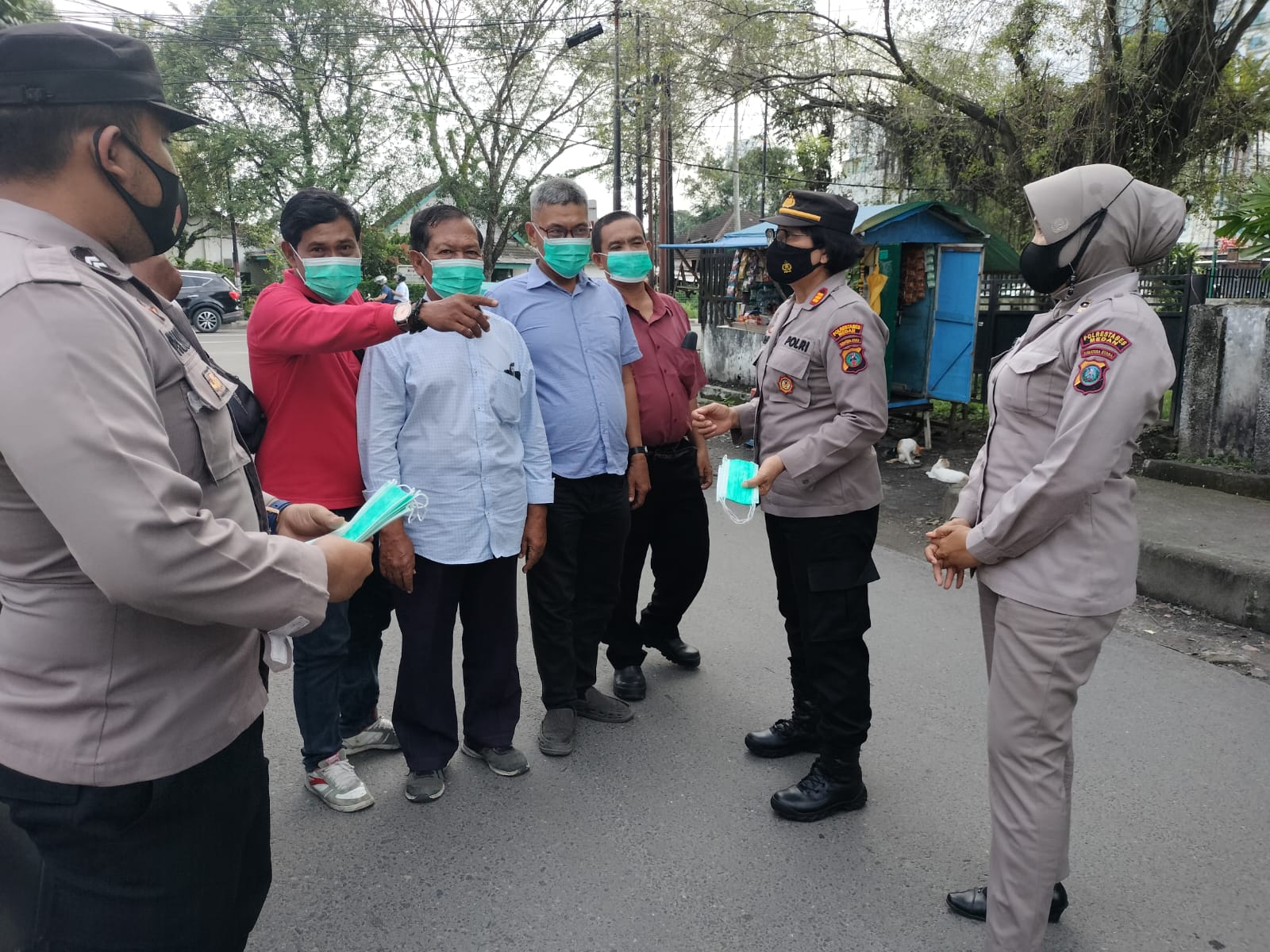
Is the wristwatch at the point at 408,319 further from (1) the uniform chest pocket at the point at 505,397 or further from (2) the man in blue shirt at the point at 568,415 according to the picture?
(2) the man in blue shirt at the point at 568,415

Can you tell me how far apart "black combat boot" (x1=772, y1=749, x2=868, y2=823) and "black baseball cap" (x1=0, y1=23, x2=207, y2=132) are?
252 centimetres

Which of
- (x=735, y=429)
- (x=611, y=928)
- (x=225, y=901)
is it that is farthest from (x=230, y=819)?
(x=735, y=429)

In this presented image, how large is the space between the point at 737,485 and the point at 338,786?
64.9 inches

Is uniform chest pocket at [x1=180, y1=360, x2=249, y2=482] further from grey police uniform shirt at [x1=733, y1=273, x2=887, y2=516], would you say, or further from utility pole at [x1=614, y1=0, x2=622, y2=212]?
utility pole at [x1=614, y1=0, x2=622, y2=212]

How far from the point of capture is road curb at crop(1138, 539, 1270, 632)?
4305 mm

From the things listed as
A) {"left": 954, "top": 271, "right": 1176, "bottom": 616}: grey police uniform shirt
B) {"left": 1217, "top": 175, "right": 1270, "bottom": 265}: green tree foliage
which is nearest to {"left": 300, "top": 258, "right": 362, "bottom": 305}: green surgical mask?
{"left": 954, "top": 271, "right": 1176, "bottom": 616}: grey police uniform shirt

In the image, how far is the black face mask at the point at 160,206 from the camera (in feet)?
4.30

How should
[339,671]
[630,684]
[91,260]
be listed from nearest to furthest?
[91,260] → [339,671] → [630,684]

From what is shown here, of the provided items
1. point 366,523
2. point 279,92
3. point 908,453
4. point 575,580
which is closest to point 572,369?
point 575,580

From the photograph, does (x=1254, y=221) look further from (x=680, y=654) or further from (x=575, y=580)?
(x=575, y=580)

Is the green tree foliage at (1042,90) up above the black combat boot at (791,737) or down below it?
above

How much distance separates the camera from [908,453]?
27.2ft

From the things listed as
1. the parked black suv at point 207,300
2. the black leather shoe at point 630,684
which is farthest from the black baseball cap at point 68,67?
the parked black suv at point 207,300

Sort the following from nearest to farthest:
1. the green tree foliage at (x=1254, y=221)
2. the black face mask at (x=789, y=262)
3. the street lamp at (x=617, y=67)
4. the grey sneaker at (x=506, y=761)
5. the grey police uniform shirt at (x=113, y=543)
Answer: the grey police uniform shirt at (x=113, y=543), the black face mask at (x=789, y=262), the grey sneaker at (x=506, y=761), the green tree foliage at (x=1254, y=221), the street lamp at (x=617, y=67)
